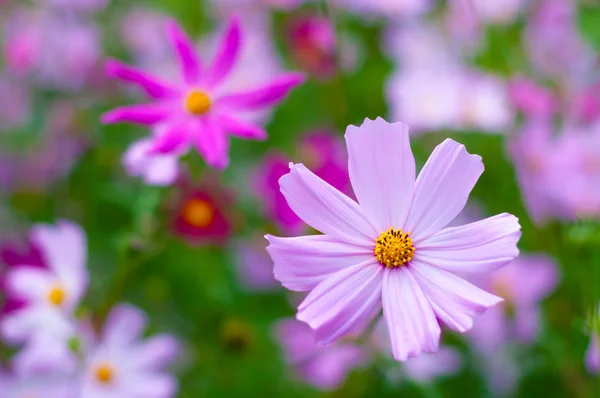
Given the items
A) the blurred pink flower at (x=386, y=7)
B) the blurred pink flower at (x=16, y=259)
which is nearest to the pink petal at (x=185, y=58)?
the blurred pink flower at (x=16, y=259)

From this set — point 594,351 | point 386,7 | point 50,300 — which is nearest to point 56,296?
point 50,300

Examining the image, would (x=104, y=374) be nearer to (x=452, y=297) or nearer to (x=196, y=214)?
(x=196, y=214)

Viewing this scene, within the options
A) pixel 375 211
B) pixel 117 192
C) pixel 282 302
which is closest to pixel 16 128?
pixel 117 192

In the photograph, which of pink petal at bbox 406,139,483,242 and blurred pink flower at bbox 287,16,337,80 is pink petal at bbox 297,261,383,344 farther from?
blurred pink flower at bbox 287,16,337,80

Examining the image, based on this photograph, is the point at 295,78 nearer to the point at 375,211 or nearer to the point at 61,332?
the point at 375,211

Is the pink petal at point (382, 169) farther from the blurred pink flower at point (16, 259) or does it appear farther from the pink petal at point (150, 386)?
the blurred pink flower at point (16, 259)

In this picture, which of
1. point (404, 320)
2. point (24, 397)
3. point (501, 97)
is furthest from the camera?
point (501, 97)

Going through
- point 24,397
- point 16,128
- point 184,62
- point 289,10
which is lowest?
point 24,397
